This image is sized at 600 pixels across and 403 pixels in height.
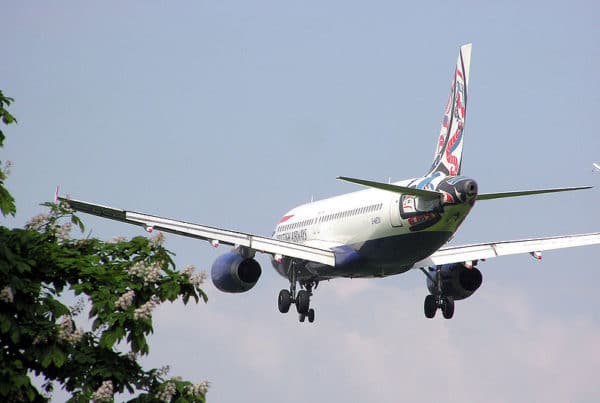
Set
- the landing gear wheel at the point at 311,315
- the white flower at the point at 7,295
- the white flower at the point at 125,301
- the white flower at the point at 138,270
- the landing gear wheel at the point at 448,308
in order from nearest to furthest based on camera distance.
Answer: the white flower at the point at 7,295, the white flower at the point at 125,301, the white flower at the point at 138,270, the landing gear wheel at the point at 311,315, the landing gear wheel at the point at 448,308

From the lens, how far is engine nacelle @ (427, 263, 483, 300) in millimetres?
55562

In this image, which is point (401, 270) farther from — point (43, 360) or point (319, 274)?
point (43, 360)

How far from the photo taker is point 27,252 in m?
27.2

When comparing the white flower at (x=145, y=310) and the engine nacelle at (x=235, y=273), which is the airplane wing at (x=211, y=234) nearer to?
the engine nacelle at (x=235, y=273)

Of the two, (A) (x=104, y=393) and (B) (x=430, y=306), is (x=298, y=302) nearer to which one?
(B) (x=430, y=306)

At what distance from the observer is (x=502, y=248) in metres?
55.9

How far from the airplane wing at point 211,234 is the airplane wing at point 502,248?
455 centimetres

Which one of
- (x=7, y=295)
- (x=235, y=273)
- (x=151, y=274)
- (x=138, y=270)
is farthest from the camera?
(x=235, y=273)

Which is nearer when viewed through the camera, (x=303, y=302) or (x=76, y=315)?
(x=76, y=315)

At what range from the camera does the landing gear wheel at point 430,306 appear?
2174 inches

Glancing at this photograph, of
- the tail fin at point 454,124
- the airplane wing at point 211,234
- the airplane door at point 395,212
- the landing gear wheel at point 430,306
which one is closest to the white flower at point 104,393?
the airplane wing at point 211,234

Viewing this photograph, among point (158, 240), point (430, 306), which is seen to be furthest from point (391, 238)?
point (158, 240)

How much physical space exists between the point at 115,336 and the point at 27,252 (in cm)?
311

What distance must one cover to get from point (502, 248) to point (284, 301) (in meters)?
9.59
